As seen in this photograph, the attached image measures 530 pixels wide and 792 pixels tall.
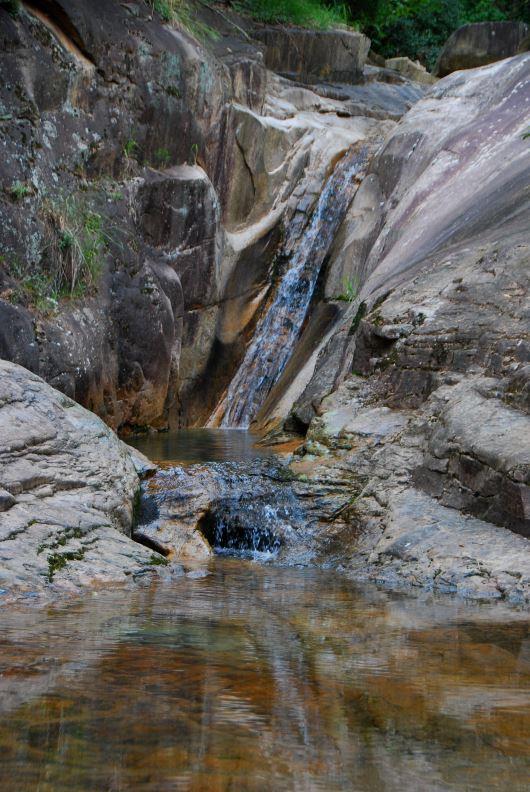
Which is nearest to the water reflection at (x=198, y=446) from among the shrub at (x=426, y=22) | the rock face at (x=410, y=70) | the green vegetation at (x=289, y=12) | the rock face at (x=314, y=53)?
the rock face at (x=314, y=53)

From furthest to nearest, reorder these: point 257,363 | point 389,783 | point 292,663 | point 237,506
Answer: point 257,363 → point 237,506 → point 292,663 → point 389,783

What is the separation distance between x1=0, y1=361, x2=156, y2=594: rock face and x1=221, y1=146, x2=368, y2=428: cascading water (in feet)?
17.0

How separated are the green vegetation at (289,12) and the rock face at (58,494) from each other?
10592mm

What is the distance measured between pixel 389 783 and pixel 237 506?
159 inches

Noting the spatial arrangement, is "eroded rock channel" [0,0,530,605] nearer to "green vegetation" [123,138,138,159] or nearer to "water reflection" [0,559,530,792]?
"green vegetation" [123,138,138,159]

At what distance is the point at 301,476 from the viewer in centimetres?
620

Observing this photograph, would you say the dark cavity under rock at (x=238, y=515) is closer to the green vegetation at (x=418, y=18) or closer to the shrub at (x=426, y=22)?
the green vegetation at (x=418, y=18)

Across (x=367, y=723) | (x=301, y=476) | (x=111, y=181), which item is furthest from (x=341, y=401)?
(x=367, y=723)

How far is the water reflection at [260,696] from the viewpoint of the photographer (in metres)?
2.06

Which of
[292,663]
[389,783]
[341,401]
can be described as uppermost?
[341,401]

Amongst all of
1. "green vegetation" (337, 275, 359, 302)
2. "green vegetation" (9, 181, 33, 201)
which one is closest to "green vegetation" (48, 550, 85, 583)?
"green vegetation" (9, 181, 33, 201)

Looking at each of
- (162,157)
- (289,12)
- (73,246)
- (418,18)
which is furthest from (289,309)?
(418,18)

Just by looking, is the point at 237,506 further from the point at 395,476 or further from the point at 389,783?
the point at 389,783

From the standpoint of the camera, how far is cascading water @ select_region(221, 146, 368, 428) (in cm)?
1123
